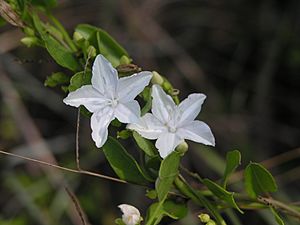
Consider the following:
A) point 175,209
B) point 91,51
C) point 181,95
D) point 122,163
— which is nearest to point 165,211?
point 175,209

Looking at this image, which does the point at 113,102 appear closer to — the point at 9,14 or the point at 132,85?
the point at 132,85

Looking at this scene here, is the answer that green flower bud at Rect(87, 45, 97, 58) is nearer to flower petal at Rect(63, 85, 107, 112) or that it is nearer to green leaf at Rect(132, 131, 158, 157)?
flower petal at Rect(63, 85, 107, 112)

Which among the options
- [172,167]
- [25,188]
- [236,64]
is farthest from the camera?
[236,64]

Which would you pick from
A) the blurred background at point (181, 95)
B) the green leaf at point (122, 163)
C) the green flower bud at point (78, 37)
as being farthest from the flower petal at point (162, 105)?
the blurred background at point (181, 95)

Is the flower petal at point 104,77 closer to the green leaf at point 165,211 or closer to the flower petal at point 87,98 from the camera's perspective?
the flower petal at point 87,98

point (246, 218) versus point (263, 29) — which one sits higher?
point (263, 29)

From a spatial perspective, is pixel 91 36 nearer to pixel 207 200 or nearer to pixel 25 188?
pixel 207 200

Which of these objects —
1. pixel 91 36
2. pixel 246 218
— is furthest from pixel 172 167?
pixel 246 218

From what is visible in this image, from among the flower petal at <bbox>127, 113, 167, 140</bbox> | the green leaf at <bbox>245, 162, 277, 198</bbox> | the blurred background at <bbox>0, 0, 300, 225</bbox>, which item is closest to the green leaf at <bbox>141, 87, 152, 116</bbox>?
the flower petal at <bbox>127, 113, 167, 140</bbox>
